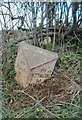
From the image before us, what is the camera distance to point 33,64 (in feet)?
5.53

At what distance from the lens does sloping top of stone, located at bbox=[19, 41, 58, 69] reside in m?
1.69

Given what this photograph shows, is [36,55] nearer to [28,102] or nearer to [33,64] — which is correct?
[33,64]

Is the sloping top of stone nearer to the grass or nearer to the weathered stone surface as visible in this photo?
the weathered stone surface

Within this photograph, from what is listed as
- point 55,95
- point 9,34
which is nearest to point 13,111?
point 55,95

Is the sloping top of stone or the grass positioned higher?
the sloping top of stone

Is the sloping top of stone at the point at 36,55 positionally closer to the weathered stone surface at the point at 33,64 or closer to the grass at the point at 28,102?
the weathered stone surface at the point at 33,64

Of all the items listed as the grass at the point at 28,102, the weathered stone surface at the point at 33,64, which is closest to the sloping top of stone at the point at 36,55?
the weathered stone surface at the point at 33,64

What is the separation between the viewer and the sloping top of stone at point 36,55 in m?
1.69

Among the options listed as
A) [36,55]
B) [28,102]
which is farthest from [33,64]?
[28,102]

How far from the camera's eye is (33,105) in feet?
5.37

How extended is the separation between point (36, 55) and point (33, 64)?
69mm

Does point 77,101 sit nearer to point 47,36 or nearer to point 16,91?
point 16,91

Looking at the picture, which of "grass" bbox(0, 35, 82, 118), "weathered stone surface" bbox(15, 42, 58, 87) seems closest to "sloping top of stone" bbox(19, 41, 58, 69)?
"weathered stone surface" bbox(15, 42, 58, 87)

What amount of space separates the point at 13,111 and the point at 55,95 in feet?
0.99
